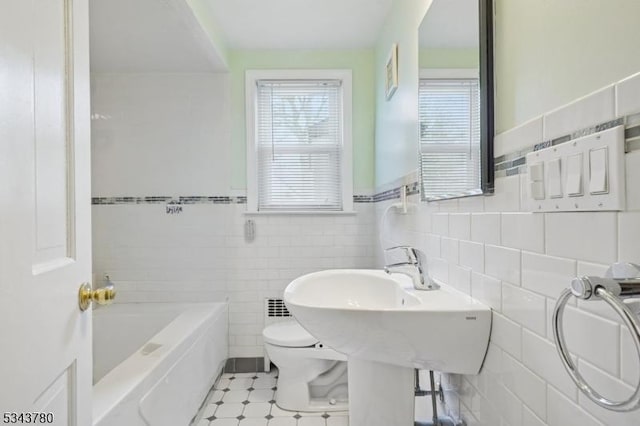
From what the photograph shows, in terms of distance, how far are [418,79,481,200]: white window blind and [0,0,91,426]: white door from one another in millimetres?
1064

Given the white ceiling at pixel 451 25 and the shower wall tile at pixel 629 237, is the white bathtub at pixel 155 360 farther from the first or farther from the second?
the white ceiling at pixel 451 25

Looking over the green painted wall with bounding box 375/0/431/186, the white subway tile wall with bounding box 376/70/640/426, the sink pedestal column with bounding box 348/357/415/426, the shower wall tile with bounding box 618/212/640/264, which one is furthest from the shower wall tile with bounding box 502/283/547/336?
the green painted wall with bounding box 375/0/431/186

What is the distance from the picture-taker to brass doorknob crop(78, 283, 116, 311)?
0.86 meters

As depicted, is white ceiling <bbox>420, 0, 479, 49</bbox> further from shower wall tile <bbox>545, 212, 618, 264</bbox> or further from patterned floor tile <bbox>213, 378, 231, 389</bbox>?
patterned floor tile <bbox>213, 378, 231, 389</bbox>

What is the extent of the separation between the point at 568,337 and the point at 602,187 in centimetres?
30

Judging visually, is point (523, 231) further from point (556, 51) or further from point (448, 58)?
point (448, 58)

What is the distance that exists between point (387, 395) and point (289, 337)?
0.97 m

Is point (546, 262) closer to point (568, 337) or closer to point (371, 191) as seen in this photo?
point (568, 337)

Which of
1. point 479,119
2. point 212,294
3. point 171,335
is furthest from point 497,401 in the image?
point 212,294

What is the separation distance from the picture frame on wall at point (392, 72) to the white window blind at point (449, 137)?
49 centimetres

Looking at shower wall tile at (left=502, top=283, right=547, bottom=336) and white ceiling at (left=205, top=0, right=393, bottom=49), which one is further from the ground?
white ceiling at (left=205, top=0, right=393, bottom=49)

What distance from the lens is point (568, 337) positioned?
2.25 ft

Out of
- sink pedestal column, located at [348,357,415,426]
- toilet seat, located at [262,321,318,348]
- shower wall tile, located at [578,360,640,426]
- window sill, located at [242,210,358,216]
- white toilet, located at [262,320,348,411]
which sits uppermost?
window sill, located at [242,210,358,216]

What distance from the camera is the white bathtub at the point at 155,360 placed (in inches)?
51.4
